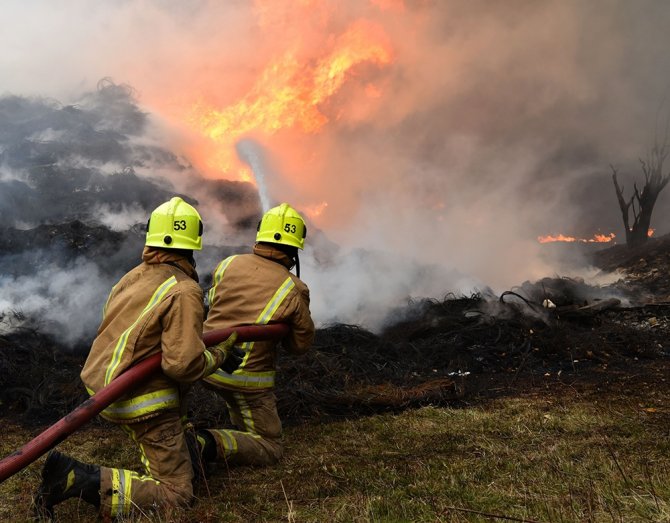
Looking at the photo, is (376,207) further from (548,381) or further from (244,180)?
A: (548,381)

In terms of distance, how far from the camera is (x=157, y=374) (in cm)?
309

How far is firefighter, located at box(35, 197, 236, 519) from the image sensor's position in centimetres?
287

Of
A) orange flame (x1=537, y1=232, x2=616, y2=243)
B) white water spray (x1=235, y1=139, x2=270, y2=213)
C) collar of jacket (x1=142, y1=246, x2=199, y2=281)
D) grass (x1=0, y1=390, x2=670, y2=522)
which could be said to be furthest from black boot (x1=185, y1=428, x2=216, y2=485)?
orange flame (x1=537, y1=232, x2=616, y2=243)

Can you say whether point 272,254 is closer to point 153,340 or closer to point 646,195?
point 153,340

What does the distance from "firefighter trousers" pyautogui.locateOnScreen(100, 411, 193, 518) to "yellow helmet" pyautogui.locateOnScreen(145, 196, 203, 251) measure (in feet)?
3.61

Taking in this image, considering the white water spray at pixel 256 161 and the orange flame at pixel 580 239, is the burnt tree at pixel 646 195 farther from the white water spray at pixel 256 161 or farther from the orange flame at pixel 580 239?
the white water spray at pixel 256 161

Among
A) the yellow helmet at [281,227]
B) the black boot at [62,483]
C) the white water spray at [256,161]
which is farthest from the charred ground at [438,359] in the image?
the white water spray at [256,161]

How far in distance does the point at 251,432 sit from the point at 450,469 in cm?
159

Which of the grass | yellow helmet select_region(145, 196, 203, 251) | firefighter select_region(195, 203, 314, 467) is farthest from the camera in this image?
firefighter select_region(195, 203, 314, 467)

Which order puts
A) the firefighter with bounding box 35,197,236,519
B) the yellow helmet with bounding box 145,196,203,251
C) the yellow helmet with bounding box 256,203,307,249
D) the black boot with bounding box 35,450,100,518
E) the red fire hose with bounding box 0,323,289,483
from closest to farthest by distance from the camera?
the red fire hose with bounding box 0,323,289,483
the black boot with bounding box 35,450,100,518
the firefighter with bounding box 35,197,236,519
the yellow helmet with bounding box 145,196,203,251
the yellow helmet with bounding box 256,203,307,249

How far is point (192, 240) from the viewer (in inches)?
132

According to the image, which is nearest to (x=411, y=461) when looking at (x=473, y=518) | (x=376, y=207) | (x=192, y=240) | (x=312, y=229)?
(x=473, y=518)

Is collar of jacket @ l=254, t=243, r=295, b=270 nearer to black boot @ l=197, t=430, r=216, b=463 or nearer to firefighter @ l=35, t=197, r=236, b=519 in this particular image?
firefighter @ l=35, t=197, r=236, b=519

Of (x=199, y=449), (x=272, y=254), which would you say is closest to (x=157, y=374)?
(x=199, y=449)
